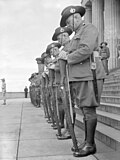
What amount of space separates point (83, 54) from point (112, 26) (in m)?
20.9

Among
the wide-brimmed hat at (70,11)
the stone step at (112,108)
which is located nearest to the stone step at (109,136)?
the stone step at (112,108)

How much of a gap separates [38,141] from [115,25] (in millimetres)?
19928

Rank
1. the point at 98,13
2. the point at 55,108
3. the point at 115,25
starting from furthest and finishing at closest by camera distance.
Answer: the point at 98,13
the point at 115,25
the point at 55,108

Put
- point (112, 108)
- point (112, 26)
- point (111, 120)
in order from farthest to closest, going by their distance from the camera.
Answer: point (112, 26)
point (112, 108)
point (111, 120)

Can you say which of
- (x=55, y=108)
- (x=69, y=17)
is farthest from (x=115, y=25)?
(x=69, y=17)

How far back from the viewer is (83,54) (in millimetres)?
4555

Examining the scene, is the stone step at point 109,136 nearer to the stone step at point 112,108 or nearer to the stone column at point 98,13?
the stone step at point 112,108

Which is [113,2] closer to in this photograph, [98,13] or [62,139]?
[98,13]

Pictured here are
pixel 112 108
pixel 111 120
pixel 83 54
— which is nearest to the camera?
pixel 83 54

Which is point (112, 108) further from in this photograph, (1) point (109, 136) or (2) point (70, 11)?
(2) point (70, 11)

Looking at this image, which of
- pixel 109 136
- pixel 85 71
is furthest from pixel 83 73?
pixel 109 136

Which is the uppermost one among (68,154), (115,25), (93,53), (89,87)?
(115,25)

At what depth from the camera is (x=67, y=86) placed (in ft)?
15.9

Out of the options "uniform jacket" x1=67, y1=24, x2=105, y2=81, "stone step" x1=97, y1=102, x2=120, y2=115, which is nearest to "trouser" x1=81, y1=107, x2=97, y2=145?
"uniform jacket" x1=67, y1=24, x2=105, y2=81
